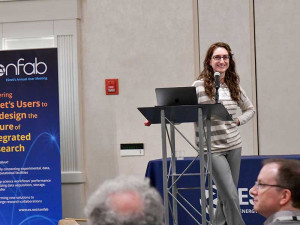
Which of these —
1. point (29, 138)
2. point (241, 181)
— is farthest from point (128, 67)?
point (241, 181)

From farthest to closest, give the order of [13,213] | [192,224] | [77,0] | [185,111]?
1. [77,0]
2. [13,213]
3. [192,224]
4. [185,111]

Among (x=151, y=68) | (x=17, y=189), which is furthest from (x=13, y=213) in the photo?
(x=151, y=68)

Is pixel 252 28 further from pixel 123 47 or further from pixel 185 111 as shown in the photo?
pixel 185 111

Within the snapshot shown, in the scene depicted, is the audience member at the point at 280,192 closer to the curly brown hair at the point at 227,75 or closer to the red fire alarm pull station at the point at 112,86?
the curly brown hair at the point at 227,75

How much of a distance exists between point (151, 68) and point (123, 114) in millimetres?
640

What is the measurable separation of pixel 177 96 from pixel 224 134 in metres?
0.67

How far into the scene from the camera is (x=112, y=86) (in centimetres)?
777

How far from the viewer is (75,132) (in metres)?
7.94

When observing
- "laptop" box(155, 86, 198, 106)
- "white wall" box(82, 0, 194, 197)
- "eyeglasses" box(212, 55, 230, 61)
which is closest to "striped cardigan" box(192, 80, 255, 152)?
"eyeglasses" box(212, 55, 230, 61)

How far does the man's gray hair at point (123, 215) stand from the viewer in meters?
1.45

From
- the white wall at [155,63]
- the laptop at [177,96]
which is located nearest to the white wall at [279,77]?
the white wall at [155,63]

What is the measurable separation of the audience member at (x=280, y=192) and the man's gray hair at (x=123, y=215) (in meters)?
0.80

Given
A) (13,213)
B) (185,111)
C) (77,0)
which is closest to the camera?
(185,111)

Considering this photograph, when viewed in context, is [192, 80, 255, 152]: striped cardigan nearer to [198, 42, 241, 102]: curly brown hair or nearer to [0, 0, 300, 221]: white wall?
[198, 42, 241, 102]: curly brown hair
